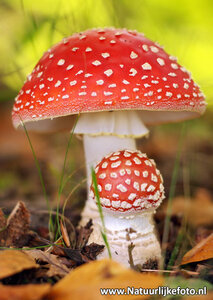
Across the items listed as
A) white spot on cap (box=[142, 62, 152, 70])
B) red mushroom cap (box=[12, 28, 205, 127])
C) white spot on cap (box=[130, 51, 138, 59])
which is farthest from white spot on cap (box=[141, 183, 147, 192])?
white spot on cap (box=[130, 51, 138, 59])

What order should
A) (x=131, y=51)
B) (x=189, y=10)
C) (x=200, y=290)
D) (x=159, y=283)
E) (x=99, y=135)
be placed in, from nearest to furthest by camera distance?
1. (x=159, y=283)
2. (x=200, y=290)
3. (x=131, y=51)
4. (x=99, y=135)
5. (x=189, y=10)

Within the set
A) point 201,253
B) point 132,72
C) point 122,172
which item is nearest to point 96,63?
point 132,72

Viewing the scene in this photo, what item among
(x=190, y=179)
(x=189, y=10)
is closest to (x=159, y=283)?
(x=190, y=179)

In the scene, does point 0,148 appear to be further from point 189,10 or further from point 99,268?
point 99,268

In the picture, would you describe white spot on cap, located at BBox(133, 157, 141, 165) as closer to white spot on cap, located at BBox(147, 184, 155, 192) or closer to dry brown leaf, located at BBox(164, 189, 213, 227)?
white spot on cap, located at BBox(147, 184, 155, 192)

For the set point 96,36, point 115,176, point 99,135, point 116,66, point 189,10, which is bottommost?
point 115,176

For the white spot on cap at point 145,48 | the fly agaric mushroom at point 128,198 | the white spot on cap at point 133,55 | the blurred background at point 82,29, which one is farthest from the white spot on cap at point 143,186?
the blurred background at point 82,29
